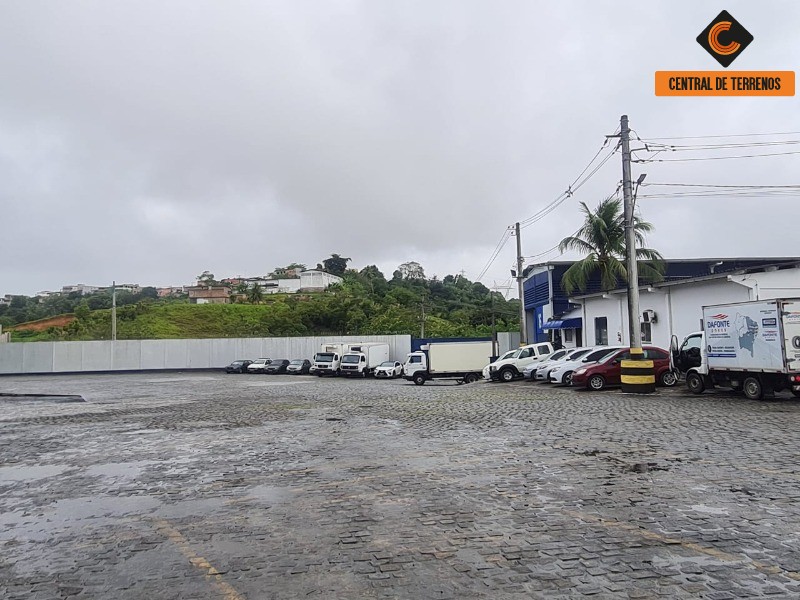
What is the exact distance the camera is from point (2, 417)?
18750mm

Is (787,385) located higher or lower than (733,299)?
lower

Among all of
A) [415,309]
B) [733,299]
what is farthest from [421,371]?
[415,309]

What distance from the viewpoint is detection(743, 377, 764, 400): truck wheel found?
18.3 metres

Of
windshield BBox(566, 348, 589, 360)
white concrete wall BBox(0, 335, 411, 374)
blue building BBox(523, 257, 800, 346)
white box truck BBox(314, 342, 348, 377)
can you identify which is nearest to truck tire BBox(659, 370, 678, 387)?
windshield BBox(566, 348, 589, 360)

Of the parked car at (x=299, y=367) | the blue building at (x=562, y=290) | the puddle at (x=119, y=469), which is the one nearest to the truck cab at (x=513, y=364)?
the blue building at (x=562, y=290)

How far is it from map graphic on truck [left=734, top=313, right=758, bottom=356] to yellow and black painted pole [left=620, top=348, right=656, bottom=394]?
3.31 m

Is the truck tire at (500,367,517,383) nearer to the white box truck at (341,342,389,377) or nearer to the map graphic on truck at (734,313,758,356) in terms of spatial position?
the white box truck at (341,342,389,377)

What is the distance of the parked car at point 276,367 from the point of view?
52.3 meters

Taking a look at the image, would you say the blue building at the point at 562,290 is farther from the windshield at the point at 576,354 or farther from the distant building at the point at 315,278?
the distant building at the point at 315,278

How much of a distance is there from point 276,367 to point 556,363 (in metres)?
30.2

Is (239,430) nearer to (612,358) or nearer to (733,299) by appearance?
(612,358)

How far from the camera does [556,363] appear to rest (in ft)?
91.8

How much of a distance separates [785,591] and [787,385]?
15.2m

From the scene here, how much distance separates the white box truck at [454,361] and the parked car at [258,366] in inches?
893
